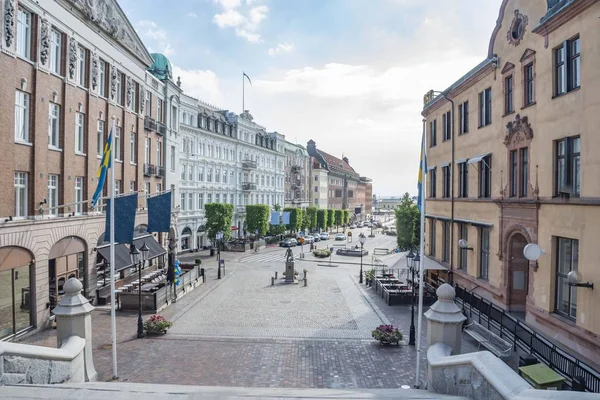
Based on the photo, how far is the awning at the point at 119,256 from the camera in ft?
78.4

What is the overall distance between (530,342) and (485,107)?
40.8 ft

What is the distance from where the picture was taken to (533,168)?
16750 mm

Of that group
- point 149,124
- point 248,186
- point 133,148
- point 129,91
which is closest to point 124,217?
point 129,91

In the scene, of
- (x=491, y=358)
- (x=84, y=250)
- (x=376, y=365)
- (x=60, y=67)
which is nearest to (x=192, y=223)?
(x=84, y=250)

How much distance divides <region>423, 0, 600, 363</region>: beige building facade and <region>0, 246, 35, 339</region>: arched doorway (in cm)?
1594

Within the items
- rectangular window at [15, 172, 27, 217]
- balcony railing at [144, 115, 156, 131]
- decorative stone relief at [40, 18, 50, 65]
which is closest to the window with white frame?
rectangular window at [15, 172, 27, 217]

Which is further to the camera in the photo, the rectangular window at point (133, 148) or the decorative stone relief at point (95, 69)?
the rectangular window at point (133, 148)

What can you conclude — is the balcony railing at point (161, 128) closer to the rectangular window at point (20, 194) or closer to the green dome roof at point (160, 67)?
the green dome roof at point (160, 67)

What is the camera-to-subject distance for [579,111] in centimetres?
1370

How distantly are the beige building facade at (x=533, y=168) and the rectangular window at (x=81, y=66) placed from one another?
18785 mm

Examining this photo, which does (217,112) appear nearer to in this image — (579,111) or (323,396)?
(579,111)

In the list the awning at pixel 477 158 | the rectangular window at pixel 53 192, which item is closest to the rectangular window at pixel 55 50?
the rectangular window at pixel 53 192

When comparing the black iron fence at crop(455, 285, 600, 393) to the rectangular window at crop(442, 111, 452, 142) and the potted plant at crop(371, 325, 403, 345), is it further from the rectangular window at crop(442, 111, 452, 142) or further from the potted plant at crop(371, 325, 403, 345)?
the rectangular window at crop(442, 111, 452, 142)

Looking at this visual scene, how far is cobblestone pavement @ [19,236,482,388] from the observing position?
12.8 meters
